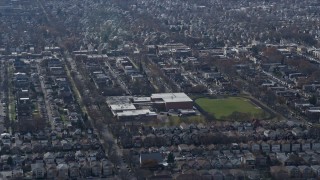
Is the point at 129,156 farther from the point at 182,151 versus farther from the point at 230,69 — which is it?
the point at 230,69

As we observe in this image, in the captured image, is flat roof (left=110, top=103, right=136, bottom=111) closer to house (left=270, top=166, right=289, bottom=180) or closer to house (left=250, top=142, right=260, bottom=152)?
house (left=250, top=142, right=260, bottom=152)

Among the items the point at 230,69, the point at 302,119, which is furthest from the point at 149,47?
the point at 302,119

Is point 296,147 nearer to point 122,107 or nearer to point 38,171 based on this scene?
point 122,107

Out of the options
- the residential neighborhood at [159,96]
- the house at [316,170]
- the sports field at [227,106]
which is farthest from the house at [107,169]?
the sports field at [227,106]

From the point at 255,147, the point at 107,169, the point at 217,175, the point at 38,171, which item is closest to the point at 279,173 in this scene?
the point at 217,175

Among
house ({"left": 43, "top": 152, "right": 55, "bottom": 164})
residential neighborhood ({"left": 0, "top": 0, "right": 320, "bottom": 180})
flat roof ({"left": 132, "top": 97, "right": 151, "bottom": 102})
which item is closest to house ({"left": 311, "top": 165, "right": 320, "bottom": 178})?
residential neighborhood ({"left": 0, "top": 0, "right": 320, "bottom": 180})

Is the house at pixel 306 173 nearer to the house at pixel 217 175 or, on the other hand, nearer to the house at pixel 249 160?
the house at pixel 249 160

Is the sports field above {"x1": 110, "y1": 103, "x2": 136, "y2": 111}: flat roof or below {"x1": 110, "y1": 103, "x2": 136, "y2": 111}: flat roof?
below
